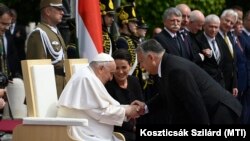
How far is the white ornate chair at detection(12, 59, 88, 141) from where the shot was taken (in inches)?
371

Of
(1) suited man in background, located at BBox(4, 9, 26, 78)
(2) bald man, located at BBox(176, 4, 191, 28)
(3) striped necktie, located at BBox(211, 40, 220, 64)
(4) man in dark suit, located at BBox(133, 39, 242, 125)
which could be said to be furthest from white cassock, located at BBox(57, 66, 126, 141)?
(1) suited man in background, located at BBox(4, 9, 26, 78)

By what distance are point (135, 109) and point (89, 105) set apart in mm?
702

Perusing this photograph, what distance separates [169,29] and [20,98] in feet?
→ 7.86

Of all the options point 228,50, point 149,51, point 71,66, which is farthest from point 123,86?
point 228,50

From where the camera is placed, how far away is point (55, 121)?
941 centimetres

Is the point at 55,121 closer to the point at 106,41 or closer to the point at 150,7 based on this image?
the point at 106,41

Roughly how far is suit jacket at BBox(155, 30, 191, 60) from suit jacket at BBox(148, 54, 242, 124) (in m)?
3.54

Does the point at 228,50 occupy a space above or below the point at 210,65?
above

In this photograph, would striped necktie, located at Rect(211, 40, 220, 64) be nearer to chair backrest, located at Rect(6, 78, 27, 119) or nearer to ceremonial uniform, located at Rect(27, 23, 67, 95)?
chair backrest, located at Rect(6, 78, 27, 119)

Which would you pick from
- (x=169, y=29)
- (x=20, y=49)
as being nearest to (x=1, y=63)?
(x=169, y=29)

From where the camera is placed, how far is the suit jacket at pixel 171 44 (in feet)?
44.4

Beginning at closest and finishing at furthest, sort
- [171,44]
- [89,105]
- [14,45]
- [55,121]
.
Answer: [55,121], [89,105], [171,44], [14,45]

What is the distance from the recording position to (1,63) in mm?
13344

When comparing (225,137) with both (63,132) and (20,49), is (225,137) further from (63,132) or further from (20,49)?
(20,49)
